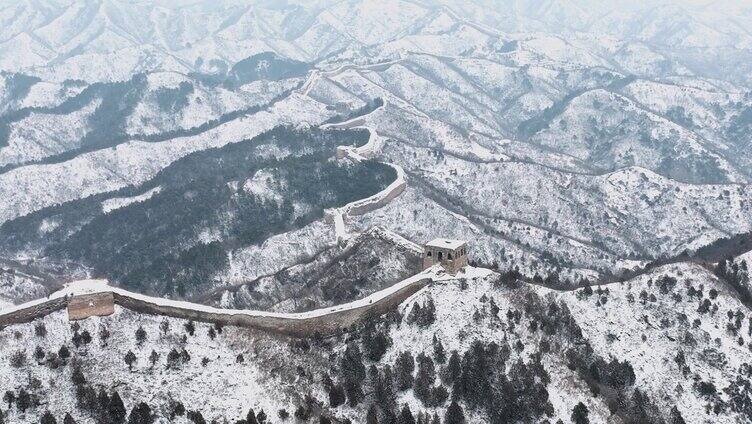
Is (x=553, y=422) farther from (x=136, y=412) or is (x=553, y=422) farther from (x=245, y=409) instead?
(x=136, y=412)

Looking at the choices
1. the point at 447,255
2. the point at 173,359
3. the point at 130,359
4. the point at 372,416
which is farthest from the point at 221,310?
the point at 447,255

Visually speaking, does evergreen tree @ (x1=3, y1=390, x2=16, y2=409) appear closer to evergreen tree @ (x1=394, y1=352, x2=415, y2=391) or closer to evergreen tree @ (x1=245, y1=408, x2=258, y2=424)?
evergreen tree @ (x1=245, y1=408, x2=258, y2=424)

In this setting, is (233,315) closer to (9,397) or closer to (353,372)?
(353,372)

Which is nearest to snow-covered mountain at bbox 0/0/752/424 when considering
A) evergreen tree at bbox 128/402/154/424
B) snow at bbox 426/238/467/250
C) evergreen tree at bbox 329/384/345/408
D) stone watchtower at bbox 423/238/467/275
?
evergreen tree at bbox 329/384/345/408

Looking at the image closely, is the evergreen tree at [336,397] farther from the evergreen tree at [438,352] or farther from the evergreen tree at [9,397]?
the evergreen tree at [9,397]

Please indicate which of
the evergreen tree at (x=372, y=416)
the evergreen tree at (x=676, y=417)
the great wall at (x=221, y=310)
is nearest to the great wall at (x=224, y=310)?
the great wall at (x=221, y=310)
